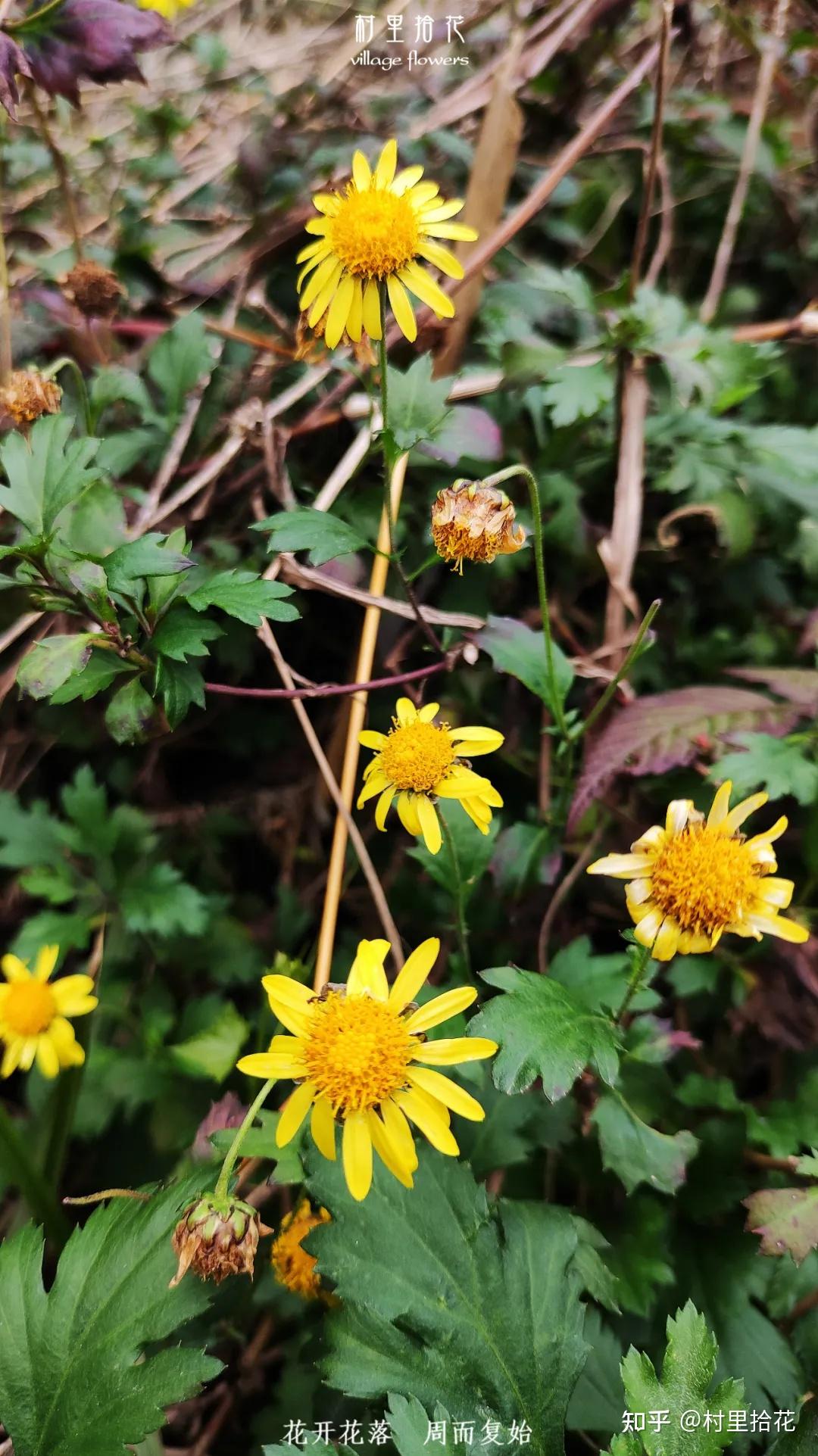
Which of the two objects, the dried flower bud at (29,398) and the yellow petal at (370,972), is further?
the dried flower bud at (29,398)

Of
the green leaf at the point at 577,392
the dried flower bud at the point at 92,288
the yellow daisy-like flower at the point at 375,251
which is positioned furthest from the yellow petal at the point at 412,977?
the dried flower bud at the point at 92,288

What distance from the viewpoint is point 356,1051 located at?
0.73 metres

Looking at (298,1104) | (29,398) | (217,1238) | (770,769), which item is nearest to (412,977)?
(298,1104)

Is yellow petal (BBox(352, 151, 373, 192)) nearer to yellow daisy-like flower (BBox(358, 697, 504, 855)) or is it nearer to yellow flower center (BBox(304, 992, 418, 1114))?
yellow daisy-like flower (BBox(358, 697, 504, 855))

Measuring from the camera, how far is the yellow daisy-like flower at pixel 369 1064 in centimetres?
73

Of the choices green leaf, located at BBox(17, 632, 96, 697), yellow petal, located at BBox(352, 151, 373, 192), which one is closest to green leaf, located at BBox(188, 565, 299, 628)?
green leaf, located at BBox(17, 632, 96, 697)

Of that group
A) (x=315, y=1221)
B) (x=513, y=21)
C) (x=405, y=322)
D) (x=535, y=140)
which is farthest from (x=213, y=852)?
(x=513, y=21)

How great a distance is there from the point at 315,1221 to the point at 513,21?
1.80 metres

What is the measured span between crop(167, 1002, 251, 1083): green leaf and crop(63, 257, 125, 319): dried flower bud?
92 cm

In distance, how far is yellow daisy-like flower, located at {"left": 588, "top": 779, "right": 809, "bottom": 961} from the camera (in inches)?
29.2

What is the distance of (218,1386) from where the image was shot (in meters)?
0.94

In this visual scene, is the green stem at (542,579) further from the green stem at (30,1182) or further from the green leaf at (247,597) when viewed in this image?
the green stem at (30,1182)

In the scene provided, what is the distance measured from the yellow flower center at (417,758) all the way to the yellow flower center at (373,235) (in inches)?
17.6

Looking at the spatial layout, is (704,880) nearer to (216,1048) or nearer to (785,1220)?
(785,1220)
